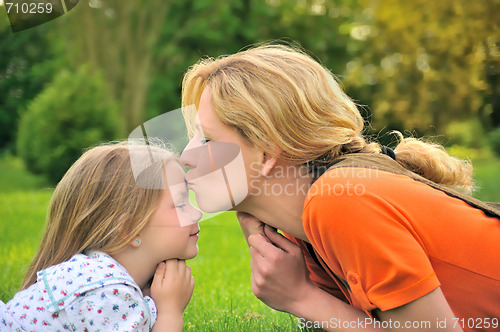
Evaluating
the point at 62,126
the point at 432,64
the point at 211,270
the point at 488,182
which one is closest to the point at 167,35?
the point at 432,64

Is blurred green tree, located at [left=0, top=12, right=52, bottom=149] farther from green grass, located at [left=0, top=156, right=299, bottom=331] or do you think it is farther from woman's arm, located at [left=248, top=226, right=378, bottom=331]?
woman's arm, located at [left=248, top=226, right=378, bottom=331]

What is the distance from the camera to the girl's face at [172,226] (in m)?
2.58

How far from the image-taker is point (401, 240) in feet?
6.53

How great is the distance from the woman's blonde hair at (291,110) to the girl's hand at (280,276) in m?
0.42

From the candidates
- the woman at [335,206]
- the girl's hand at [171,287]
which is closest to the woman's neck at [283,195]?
the woman at [335,206]

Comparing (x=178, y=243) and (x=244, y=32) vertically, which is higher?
(x=178, y=243)

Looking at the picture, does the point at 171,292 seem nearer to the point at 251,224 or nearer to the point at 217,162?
the point at 251,224

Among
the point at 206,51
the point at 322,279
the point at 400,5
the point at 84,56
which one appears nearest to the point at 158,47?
the point at 206,51

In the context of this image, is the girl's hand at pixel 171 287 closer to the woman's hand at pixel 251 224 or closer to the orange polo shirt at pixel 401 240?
the woman's hand at pixel 251 224

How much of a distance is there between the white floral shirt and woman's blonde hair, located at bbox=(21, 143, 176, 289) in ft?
0.44

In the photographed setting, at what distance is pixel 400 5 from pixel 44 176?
11.8 m

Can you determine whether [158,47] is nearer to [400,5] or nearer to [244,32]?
[244,32]

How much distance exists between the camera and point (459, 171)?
270cm

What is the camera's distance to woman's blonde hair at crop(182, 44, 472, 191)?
7.95 ft
